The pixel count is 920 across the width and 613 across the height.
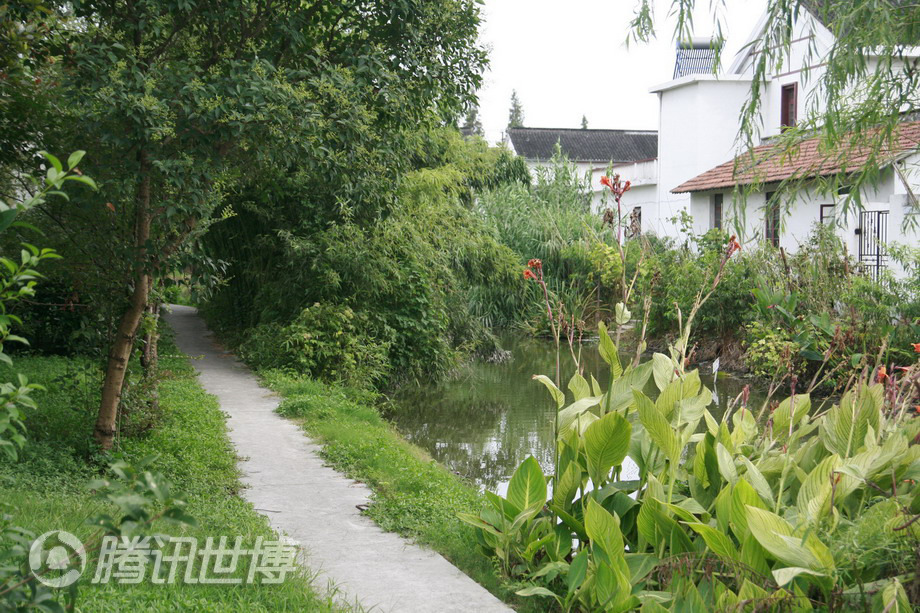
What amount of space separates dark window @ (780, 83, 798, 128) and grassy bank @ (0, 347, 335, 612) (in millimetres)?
18497

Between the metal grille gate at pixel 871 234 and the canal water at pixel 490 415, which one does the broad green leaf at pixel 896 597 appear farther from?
the metal grille gate at pixel 871 234

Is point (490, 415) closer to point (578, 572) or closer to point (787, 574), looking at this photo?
point (578, 572)

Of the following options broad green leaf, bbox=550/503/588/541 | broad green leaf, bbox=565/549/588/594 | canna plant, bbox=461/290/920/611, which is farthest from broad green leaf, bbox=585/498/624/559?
broad green leaf, bbox=550/503/588/541

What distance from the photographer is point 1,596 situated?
6.64 feet

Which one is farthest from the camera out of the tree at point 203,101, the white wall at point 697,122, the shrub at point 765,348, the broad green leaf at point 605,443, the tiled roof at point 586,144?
the tiled roof at point 586,144

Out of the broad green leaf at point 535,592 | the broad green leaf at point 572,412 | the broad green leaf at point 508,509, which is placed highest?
the broad green leaf at point 572,412

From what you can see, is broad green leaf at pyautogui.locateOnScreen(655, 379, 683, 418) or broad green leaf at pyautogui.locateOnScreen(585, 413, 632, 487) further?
broad green leaf at pyautogui.locateOnScreen(655, 379, 683, 418)

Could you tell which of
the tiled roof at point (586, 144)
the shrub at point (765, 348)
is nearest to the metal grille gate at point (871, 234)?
the shrub at point (765, 348)

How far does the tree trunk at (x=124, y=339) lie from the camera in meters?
6.09

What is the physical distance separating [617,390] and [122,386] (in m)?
4.07

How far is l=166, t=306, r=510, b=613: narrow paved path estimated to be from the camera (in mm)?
4152

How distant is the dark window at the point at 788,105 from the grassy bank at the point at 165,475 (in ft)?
60.7

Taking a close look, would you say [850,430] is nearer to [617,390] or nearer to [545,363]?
[617,390]

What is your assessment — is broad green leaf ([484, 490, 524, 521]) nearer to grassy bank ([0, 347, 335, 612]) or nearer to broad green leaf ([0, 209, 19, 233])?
grassy bank ([0, 347, 335, 612])
